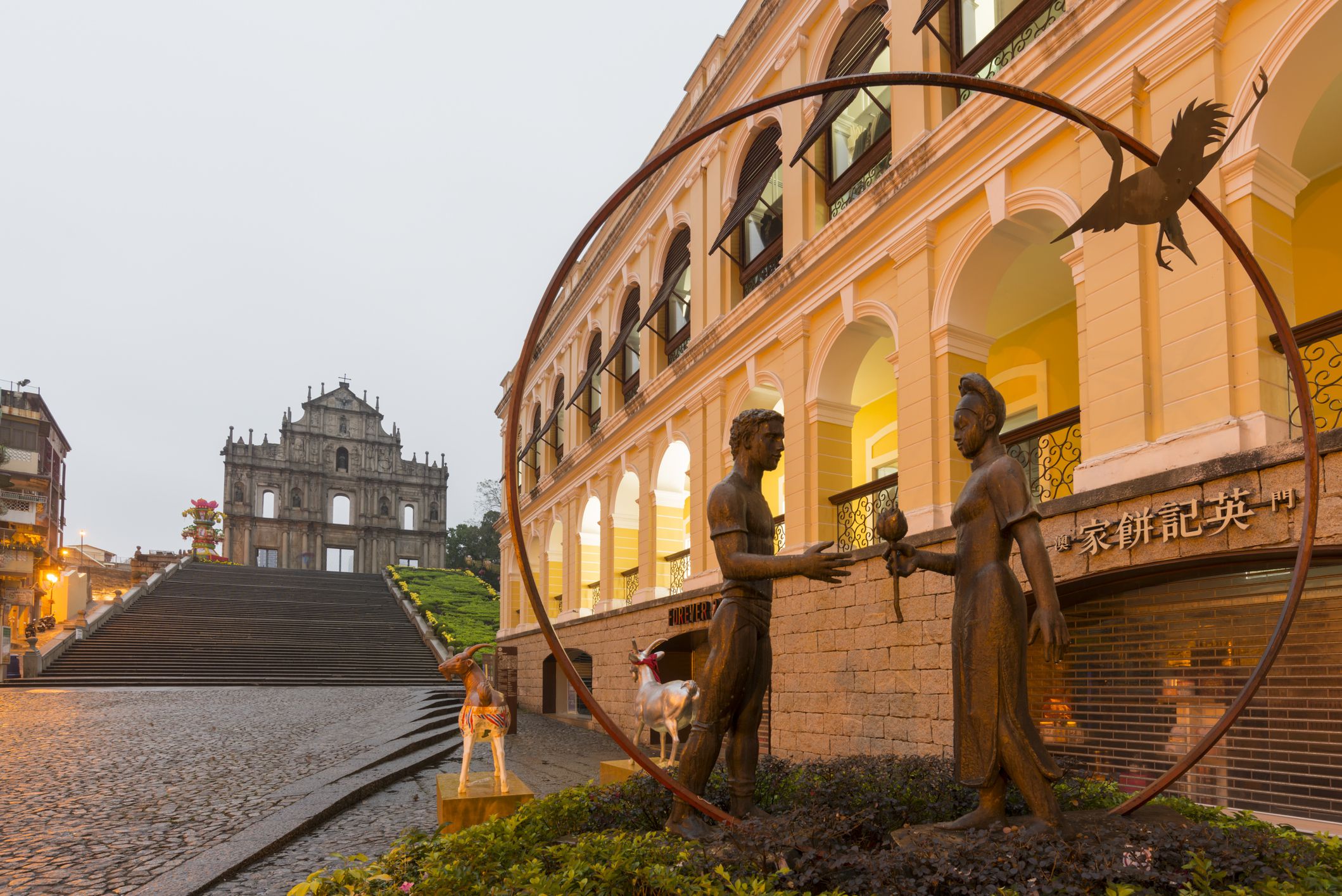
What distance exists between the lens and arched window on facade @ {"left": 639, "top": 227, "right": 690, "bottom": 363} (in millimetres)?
19297

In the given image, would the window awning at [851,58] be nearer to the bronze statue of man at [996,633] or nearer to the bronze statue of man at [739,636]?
the bronze statue of man at [739,636]

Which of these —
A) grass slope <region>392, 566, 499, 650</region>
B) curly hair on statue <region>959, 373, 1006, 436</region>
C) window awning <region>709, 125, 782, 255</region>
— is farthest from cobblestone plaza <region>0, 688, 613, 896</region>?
grass slope <region>392, 566, 499, 650</region>

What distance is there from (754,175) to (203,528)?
61.8 meters

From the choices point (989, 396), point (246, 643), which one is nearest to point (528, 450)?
point (246, 643)

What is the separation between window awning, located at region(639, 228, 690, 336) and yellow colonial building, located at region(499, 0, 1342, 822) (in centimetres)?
18

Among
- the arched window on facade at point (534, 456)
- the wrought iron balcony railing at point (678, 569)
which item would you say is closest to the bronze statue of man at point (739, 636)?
the wrought iron balcony railing at point (678, 569)

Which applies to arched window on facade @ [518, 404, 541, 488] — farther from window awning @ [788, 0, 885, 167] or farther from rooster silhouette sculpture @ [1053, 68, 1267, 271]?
rooster silhouette sculpture @ [1053, 68, 1267, 271]

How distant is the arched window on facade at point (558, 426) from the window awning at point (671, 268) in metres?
8.64

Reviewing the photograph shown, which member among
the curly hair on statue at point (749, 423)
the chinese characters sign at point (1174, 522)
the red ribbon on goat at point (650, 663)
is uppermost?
the curly hair on statue at point (749, 423)

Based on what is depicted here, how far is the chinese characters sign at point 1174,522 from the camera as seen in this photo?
6637 millimetres

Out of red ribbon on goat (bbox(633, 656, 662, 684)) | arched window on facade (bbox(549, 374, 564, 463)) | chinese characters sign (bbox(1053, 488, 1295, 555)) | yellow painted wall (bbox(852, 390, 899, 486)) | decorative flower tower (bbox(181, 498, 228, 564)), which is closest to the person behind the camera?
chinese characters sign (bbox(1053, 488, 1295, 555))

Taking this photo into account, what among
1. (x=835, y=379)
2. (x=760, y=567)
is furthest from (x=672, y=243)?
(x=760, y=567)

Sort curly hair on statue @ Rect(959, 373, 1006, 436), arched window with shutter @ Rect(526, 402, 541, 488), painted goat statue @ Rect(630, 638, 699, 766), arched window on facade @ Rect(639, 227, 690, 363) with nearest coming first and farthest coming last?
curly hair on statue @ Rect(959, 373, 1006, 436) < painted goat statue @ Rect(630, 638, 699, 766) < arched window on facade @ Rect(639, 227, 690, 363) < arched window with shutter @ Rect(526, 402, 541, 488)

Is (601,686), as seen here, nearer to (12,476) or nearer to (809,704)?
(809,704)
